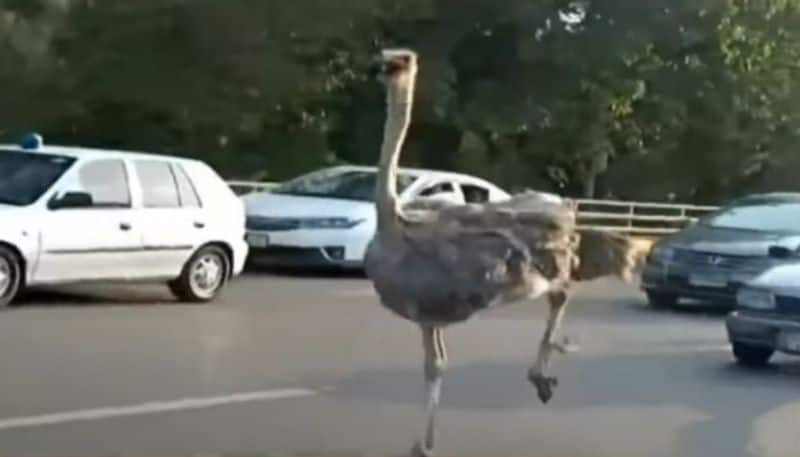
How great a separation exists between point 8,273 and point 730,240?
8794 millimetres

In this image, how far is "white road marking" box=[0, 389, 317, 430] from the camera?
1162 cm

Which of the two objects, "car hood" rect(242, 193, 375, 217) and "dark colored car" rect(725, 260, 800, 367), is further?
"car hood" rect(242, 193, 375, 217)

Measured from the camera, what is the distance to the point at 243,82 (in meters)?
37.2

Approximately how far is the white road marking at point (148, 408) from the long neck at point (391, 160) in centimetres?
272

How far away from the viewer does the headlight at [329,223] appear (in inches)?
966

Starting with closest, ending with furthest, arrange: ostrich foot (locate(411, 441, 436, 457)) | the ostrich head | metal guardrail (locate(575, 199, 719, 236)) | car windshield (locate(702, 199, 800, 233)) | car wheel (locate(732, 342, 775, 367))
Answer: the ostrich head < ostrich foot (locate(411, 441, 436, 457)) < car wheel (locate(732, 342, 775, 367)) < car windshield (locate(702, 199, 800, 233)) < metal guardrail (locate(575, 199, 719, 236))

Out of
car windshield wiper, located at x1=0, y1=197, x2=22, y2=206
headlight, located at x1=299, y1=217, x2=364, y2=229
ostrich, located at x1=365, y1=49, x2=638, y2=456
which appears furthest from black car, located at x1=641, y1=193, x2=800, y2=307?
ostrich, located at x1=365, y1=49, x2=638, y2=456

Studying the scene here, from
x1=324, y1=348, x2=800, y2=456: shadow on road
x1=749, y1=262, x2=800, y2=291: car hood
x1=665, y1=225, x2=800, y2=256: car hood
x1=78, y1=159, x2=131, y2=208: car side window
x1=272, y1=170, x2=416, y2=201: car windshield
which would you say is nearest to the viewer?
x1=324, y1=348, x2=800, y2=456: shadow on road

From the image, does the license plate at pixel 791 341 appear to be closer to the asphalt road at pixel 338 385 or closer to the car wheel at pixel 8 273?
the asphalt road at pixel 338 385

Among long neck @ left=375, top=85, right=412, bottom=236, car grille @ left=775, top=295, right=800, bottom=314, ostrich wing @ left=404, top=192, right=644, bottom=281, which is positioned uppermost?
long neck @ left=375, top=85, right=412, bottom=236

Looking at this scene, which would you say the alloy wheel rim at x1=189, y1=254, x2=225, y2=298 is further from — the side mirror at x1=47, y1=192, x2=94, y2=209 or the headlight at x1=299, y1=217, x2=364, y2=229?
the headlight at x1=299, y1=217, x2=364, y2=229

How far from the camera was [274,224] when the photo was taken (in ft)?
80.5

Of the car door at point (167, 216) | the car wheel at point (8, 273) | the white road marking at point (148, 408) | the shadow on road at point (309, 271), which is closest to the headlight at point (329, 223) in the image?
the shadow on road at point (309, 271)

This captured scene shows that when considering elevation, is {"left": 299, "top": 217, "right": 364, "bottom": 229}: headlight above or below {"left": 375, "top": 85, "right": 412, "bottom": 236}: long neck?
below
